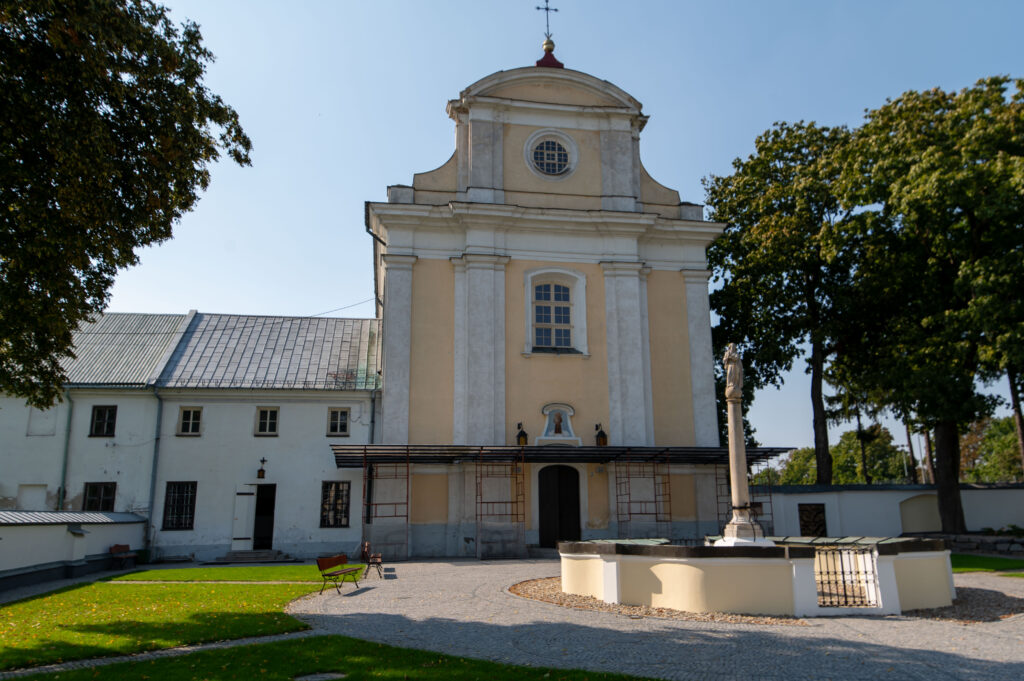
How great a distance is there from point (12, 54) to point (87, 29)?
4.83 feet

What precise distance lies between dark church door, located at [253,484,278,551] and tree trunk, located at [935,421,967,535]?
861 inches

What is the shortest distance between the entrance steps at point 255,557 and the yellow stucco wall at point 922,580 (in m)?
16.9

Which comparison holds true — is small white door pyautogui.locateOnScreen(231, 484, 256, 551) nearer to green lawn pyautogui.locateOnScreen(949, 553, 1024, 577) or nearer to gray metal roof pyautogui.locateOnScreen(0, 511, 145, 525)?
gray metal roof pyautogui.locateOnScreen(0, 511, 145, 525)

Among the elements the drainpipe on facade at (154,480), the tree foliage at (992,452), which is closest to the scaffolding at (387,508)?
the drainpipe on facade at (154,480)

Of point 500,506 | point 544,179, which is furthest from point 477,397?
point 544,179

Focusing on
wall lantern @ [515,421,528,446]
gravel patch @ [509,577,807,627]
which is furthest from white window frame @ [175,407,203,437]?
gravel patch @ [509,577,807,627]

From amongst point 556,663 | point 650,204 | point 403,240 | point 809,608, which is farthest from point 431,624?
point 650,204

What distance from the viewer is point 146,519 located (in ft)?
76.0

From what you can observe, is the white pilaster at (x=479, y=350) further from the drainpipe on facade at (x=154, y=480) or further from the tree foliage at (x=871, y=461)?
the tree foliage at (x=871, y=461)

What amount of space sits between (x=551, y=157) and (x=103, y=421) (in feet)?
57.0

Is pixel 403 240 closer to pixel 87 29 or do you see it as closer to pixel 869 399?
pixel 87 29

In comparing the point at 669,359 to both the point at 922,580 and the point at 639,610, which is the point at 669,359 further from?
the point at 639,610

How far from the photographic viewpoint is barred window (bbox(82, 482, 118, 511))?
921 inches

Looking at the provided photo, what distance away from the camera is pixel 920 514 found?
2697 cm
